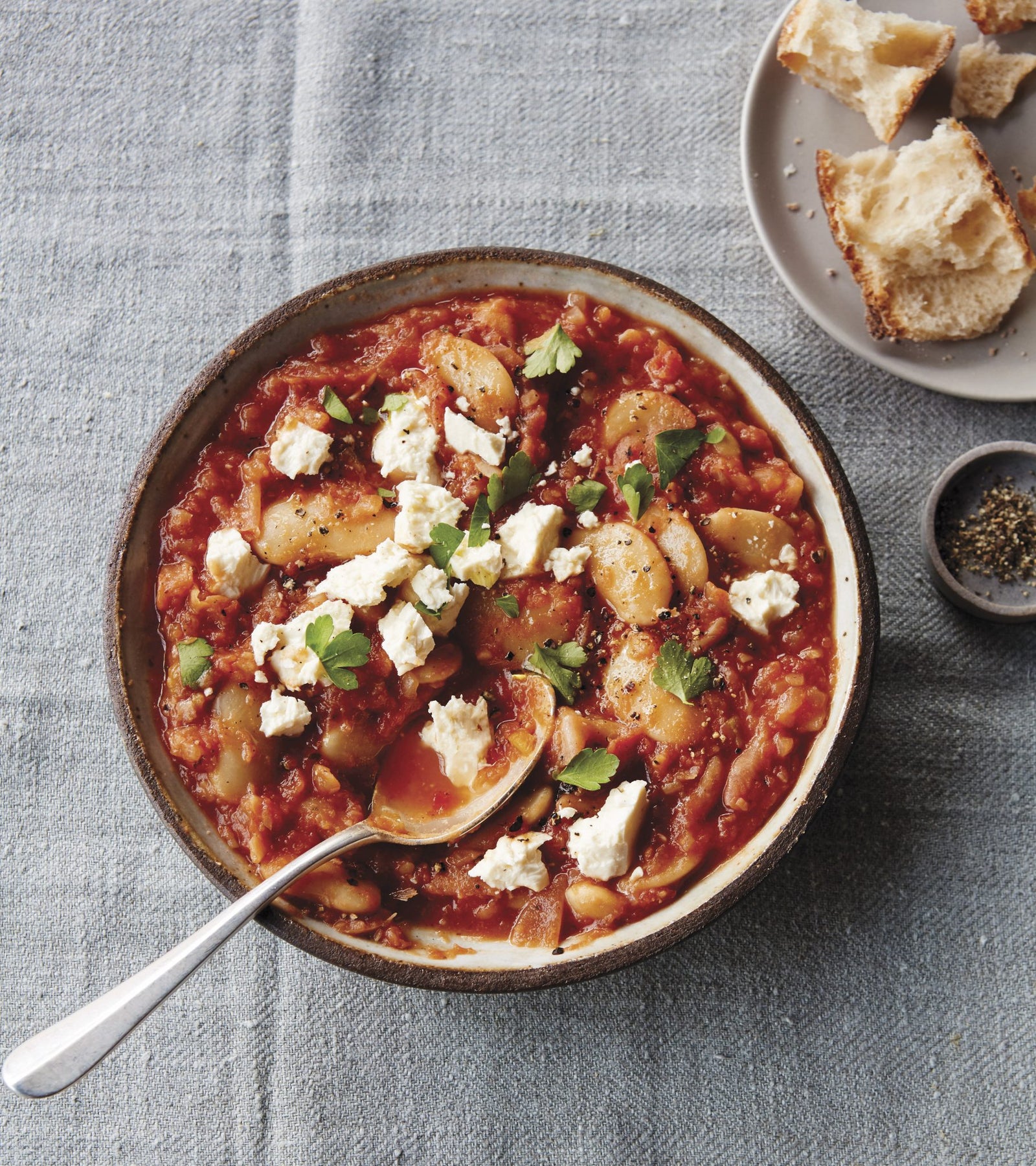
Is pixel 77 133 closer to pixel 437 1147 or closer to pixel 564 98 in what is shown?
pixel 564 98

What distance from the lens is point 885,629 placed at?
3248 millimetres

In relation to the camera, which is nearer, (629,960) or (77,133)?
(629,960)

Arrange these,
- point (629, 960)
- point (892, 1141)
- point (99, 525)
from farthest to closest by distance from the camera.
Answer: point (99, 525) < point (892, 1141) < point (629, 960)

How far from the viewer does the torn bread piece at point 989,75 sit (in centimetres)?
323

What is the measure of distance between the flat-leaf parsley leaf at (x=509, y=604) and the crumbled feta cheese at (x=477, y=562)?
0.06 meters

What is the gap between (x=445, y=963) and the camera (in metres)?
2.69

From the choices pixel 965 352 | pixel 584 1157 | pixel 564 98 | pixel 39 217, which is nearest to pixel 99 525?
pixel 39 217

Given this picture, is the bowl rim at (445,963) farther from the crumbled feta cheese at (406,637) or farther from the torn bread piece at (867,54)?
the torn bread piece at (867,54)

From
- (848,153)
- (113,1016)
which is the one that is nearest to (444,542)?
(113,1016)

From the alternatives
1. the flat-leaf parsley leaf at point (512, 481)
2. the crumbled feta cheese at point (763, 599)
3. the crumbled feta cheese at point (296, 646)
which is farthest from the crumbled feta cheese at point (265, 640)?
the crumbled feta cheese at point (763, 599)

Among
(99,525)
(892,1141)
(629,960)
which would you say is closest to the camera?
(629,960)

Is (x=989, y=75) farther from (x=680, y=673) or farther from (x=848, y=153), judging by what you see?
(x=680, y=673)

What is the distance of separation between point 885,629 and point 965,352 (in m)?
0.92

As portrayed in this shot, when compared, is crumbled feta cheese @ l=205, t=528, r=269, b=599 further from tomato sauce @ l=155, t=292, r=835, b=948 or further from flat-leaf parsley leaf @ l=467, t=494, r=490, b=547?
flat-leaf parsley leaf @ l=467, t=494, r=490, b=547
